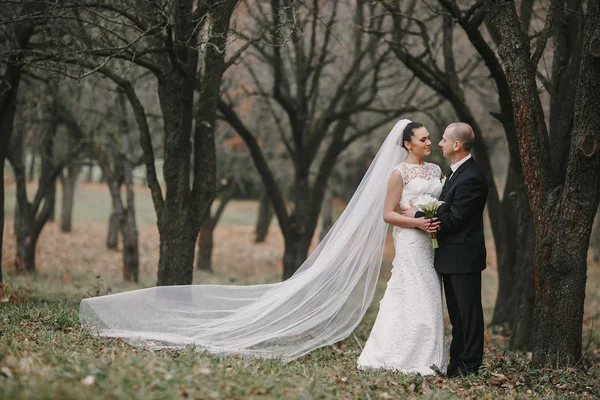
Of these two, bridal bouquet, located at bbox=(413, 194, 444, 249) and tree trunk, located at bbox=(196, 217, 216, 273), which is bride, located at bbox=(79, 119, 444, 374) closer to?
bridal bouquet, located at bbox=(413, 194, 444, 249)

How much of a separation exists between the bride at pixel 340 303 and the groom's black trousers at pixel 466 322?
170 millimetres

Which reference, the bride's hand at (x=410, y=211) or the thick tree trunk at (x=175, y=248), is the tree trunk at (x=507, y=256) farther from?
the thick tree trunk at (x=175, y=248)

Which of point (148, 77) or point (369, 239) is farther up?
point (148, 77)

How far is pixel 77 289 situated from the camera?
12.8m

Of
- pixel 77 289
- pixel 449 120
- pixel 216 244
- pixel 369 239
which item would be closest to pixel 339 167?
pixel 216 244

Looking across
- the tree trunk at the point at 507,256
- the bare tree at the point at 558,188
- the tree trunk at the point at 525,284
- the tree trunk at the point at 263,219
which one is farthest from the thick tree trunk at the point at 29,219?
the tree trunk at the point at 263,219

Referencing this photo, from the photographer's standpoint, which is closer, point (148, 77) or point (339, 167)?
point (148, 77)

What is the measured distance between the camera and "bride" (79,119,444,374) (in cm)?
681

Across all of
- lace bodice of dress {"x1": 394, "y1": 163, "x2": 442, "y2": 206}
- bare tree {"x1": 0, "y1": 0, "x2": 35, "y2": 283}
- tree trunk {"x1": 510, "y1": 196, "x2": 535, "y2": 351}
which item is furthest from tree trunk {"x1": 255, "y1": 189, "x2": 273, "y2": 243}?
lace bodice of dress {"x1": 394, "y1": 163, "x2": 442, "y2": 206}

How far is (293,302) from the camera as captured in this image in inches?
289

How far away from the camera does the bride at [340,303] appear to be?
22.3ft

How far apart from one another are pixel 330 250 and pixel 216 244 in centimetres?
2274

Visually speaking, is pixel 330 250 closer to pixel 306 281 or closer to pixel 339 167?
pixel 306 281

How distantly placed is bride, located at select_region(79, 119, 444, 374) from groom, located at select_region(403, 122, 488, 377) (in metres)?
0.17
